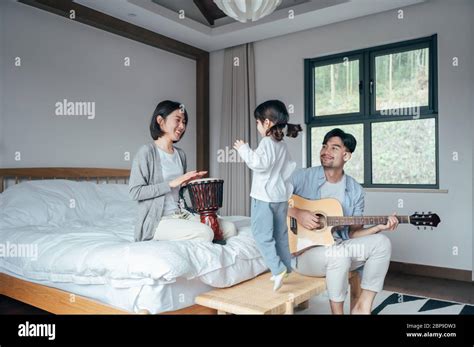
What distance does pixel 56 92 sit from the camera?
262 cm

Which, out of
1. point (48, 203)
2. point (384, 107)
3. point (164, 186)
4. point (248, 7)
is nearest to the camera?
point (164, 186)

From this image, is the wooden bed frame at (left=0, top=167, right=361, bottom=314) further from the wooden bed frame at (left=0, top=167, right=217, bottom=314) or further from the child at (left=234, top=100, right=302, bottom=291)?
the child at (left=234, top=100, right=302, bottom=291)

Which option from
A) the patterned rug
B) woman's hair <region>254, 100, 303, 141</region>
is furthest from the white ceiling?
the patterned rug

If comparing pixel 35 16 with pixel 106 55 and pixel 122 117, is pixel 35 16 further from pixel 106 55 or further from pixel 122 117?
pixel 122 117

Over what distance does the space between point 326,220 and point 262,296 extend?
0.44 m

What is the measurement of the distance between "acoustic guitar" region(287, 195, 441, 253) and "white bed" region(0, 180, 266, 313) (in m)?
0.19

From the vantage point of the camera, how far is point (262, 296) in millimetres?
1322

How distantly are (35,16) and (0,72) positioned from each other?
47cm

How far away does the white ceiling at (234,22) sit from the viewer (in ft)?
8.91

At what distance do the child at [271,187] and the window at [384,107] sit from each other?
5.40 ft

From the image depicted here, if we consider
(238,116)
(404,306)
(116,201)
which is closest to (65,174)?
(116,201)

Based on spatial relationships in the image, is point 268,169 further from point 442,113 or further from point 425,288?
point 442,113

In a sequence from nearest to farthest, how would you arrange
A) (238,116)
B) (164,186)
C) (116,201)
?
1. (164,186)
2. (116,201)
3. (238,116)

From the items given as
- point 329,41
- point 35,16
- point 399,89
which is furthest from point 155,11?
point 399,89
